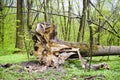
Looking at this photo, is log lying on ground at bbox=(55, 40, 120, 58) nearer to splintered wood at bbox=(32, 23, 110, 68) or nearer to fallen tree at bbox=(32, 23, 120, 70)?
fallen tree at bbox=(32, 23, 120, 70)

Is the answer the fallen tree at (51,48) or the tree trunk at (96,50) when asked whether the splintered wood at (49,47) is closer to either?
the fallen tree at (51,48)

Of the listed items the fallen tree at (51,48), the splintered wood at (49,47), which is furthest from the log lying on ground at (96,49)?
the splintered wood at (49,47)

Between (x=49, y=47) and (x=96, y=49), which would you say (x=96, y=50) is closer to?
(x=96, y=49)

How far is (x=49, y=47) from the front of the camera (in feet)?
34.7

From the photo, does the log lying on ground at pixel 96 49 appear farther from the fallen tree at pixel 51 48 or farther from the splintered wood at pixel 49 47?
the splintered wood at pixel 49 47

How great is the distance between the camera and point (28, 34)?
11133mm

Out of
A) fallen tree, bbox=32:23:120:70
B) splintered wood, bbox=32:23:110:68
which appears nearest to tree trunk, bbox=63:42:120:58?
fallen tree, bbox=32:23:120:70

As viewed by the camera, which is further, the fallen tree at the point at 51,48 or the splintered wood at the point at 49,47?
the splintered wood at the point at 49,47

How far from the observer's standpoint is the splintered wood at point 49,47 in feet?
33.3

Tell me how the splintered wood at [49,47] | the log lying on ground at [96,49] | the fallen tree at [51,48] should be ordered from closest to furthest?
the fallen tree at [51,48], the splintered wood at [49,47], the log lying on ground at [96,49]

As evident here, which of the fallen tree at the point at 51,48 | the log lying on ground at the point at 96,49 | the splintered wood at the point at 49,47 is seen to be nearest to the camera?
the fallen tree at the point at 51,48

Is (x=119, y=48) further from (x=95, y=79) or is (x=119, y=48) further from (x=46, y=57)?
(x=95, y=79)

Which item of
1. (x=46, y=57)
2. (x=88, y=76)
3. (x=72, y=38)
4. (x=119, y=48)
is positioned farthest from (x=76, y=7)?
(x=88, y=76)

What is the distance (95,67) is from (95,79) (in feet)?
7.92
